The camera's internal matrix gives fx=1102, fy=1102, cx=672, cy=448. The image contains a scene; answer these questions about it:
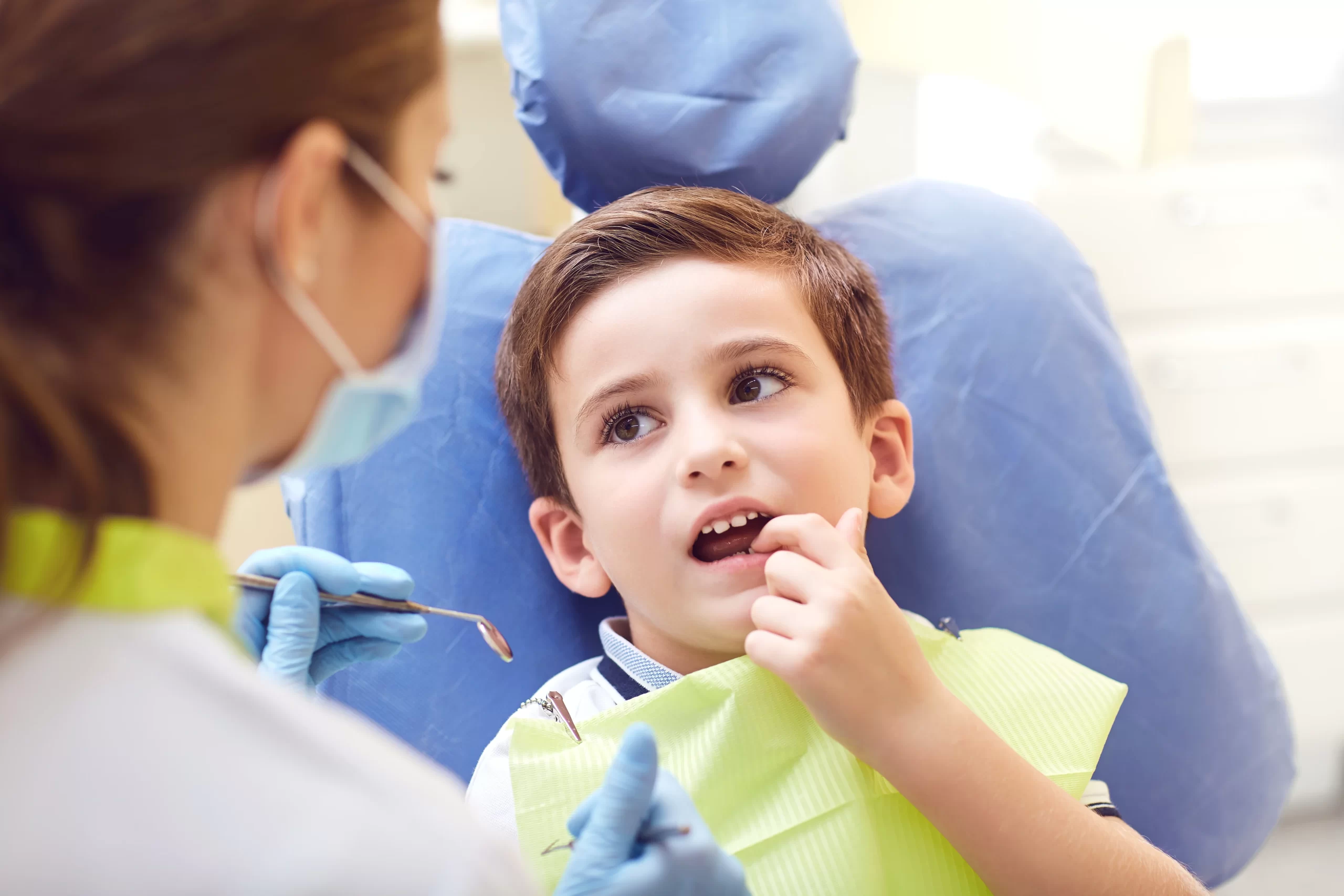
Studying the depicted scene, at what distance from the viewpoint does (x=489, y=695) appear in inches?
47.0

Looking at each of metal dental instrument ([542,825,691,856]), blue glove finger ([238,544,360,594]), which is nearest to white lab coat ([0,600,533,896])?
metal dental instrument ([542,825,691,856])

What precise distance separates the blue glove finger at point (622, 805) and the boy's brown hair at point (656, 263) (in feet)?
1.52

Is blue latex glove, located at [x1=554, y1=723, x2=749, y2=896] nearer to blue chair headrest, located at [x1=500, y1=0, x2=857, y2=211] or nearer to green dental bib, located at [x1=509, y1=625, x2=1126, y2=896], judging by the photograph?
green dental bib, located at [x1=509, y1=625, x2=1126, y2=896]

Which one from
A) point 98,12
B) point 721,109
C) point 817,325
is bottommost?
point 817,325

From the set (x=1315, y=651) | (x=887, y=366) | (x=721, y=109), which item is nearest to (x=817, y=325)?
(x=887, y=366)

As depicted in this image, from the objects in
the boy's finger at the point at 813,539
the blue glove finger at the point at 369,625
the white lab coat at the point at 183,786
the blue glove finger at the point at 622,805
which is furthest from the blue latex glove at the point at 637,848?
the blue glove finger at the point at 369,625

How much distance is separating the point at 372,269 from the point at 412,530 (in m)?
0.61

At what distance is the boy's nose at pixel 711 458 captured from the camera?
Answer: 3.04 feet

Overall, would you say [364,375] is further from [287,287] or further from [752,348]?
[752,348]

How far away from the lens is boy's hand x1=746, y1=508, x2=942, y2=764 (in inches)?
34.1

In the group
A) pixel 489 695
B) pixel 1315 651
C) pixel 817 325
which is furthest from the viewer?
pixel 1315 651

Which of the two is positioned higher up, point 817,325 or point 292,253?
point 292,253

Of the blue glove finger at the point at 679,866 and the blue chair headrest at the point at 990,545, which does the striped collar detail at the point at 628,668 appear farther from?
the blue glove finger at the point at 679,866

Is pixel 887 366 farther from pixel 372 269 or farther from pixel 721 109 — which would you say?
pixel 372 269
